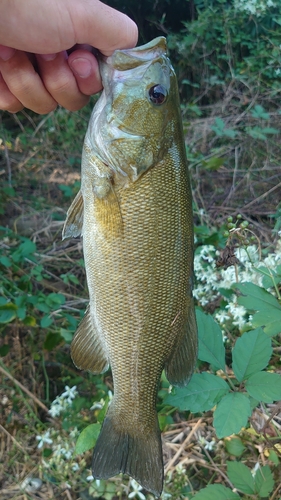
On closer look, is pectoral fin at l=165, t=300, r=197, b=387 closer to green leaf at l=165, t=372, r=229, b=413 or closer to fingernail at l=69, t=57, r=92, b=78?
green leaf at l=165, t=372, r=229, b=413

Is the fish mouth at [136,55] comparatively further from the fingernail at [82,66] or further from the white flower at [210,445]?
the white flower at [210,445]

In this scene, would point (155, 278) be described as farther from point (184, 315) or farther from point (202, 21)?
point (202, 21)

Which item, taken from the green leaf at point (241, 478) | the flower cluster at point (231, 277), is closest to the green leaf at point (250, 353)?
the green leaf at point (241, 478)

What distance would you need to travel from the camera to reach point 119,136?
146 cm

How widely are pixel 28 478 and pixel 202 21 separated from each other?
5.88m

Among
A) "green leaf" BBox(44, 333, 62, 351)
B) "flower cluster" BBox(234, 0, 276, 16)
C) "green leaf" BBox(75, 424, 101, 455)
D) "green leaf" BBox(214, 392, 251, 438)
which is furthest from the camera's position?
"flower cluster" BBox(234, 0, 276, 16)

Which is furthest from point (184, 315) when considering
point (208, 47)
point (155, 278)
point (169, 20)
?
point (169, 20)

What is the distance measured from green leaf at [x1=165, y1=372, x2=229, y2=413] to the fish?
1.4 inches

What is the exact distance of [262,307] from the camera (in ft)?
5.22

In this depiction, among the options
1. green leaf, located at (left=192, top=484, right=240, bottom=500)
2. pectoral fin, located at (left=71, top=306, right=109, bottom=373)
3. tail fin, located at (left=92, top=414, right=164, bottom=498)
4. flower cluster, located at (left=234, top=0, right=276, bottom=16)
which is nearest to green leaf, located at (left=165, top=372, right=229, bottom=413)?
tail fin, located at (left=92, top=414, right=164, bottom=498)

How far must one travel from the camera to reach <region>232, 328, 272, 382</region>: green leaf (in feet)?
4.88

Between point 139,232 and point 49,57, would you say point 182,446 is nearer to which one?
point 139,232

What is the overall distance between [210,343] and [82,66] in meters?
1.14

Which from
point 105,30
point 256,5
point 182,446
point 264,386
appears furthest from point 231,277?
point 256,5
